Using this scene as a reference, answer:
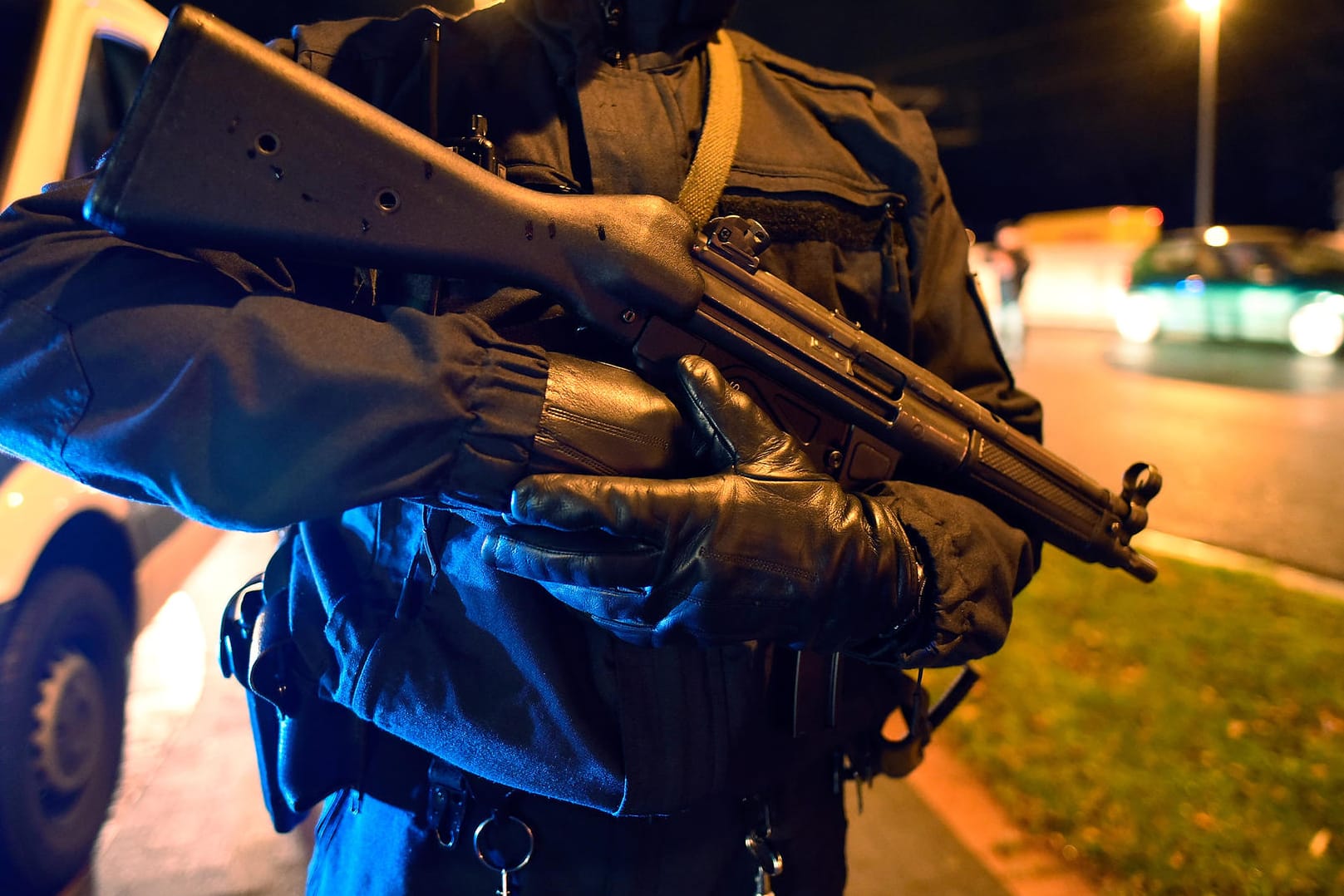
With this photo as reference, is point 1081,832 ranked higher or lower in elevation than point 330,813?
lower

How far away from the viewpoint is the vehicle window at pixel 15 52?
2035 millimetres

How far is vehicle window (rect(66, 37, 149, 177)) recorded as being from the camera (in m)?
2.28

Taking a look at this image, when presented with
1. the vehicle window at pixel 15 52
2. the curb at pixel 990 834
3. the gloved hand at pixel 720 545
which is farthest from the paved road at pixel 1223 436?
the vehicle window at pixel 15 52

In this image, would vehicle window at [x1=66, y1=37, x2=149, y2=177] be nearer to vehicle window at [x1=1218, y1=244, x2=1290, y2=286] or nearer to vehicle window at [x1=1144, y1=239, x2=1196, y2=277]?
vehicle window at [x1=1218, y1=244, x2=1290, y2=286]

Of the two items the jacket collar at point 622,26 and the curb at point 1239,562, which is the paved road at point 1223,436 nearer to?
the curb at point 1239,562

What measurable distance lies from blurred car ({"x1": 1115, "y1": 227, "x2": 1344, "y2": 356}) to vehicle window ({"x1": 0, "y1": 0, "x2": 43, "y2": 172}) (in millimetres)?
11746

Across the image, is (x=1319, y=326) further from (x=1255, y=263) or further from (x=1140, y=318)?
(x=1140, y=318)

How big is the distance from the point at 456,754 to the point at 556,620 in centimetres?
19

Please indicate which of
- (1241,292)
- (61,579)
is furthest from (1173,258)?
(61,579)

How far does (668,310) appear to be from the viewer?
100cm

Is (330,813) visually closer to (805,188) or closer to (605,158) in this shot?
(605,158)

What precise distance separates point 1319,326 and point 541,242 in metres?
11.7

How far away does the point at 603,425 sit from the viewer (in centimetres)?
90

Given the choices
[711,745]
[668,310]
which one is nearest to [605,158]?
[668,310]
